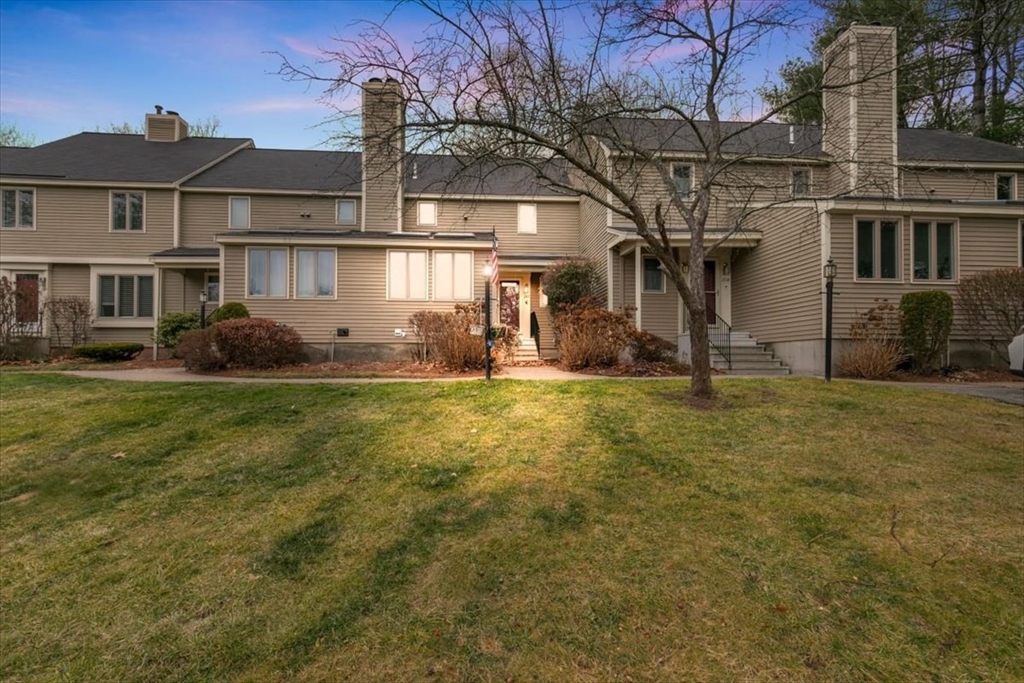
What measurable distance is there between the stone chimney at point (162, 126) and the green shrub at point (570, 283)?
16.9 m

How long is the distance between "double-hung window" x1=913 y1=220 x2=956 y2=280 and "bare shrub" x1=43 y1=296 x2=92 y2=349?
23.2 metres

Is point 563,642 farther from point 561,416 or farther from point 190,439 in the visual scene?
point 190,439

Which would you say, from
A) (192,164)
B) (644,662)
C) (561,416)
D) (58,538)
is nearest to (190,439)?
(58,538)

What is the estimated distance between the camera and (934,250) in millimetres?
11797

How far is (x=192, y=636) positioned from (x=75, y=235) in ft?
65.7

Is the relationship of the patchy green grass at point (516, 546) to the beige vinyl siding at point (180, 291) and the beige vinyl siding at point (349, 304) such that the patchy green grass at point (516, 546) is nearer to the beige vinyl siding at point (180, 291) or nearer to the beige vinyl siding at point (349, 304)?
the beige vinyl siding at point (349, 304)

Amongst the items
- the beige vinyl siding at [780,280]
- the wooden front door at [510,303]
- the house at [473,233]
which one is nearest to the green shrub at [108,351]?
the house at [473,233]

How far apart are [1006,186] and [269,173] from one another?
2519cm

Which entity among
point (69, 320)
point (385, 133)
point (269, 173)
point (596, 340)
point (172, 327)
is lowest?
point (596, 340)

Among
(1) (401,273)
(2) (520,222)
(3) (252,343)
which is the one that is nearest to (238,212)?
(1) (401,273)

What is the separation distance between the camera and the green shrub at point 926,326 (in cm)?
1064

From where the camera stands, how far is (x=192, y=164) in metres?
18.9

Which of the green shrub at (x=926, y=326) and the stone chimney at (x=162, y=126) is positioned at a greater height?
the stone chimney at (x=162, y=126)

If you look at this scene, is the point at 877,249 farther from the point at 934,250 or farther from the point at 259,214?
the point at 259,214
